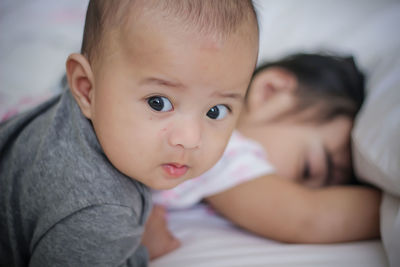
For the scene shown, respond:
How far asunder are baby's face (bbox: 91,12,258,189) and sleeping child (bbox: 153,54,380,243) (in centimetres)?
36

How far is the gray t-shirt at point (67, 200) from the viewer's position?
61 centimetres

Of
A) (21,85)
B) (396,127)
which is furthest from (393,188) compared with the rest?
(21,85)

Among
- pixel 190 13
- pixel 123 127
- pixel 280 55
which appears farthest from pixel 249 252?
pixel 280 55

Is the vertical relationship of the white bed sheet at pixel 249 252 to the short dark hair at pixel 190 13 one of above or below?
below

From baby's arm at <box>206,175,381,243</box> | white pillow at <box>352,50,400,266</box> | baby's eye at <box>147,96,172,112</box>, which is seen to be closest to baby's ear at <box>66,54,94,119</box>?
baby's eye at <box>147,96,172,112</box>

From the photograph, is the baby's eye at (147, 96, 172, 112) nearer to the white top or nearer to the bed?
the bed

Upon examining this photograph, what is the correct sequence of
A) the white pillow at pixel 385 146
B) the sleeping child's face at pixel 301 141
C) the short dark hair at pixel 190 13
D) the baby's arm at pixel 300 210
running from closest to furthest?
the short dark hair at pixel 190 13 → the white pillow at pixel 385 146 → the baby's arm at pixel 300 210 → the sleeping child's face at pixel 301 141

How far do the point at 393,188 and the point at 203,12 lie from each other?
601 millimetres

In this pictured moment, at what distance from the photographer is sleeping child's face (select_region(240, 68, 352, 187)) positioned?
1.13 m

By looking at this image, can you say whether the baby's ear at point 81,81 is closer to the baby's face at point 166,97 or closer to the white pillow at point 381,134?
the baby's face at point 166,97

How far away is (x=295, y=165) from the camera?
3.70ft

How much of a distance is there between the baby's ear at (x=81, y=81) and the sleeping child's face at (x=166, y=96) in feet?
0.04

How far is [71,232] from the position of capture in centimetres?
60

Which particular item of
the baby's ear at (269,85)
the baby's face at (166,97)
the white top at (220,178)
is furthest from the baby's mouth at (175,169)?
the baby's ear at (269,85)
